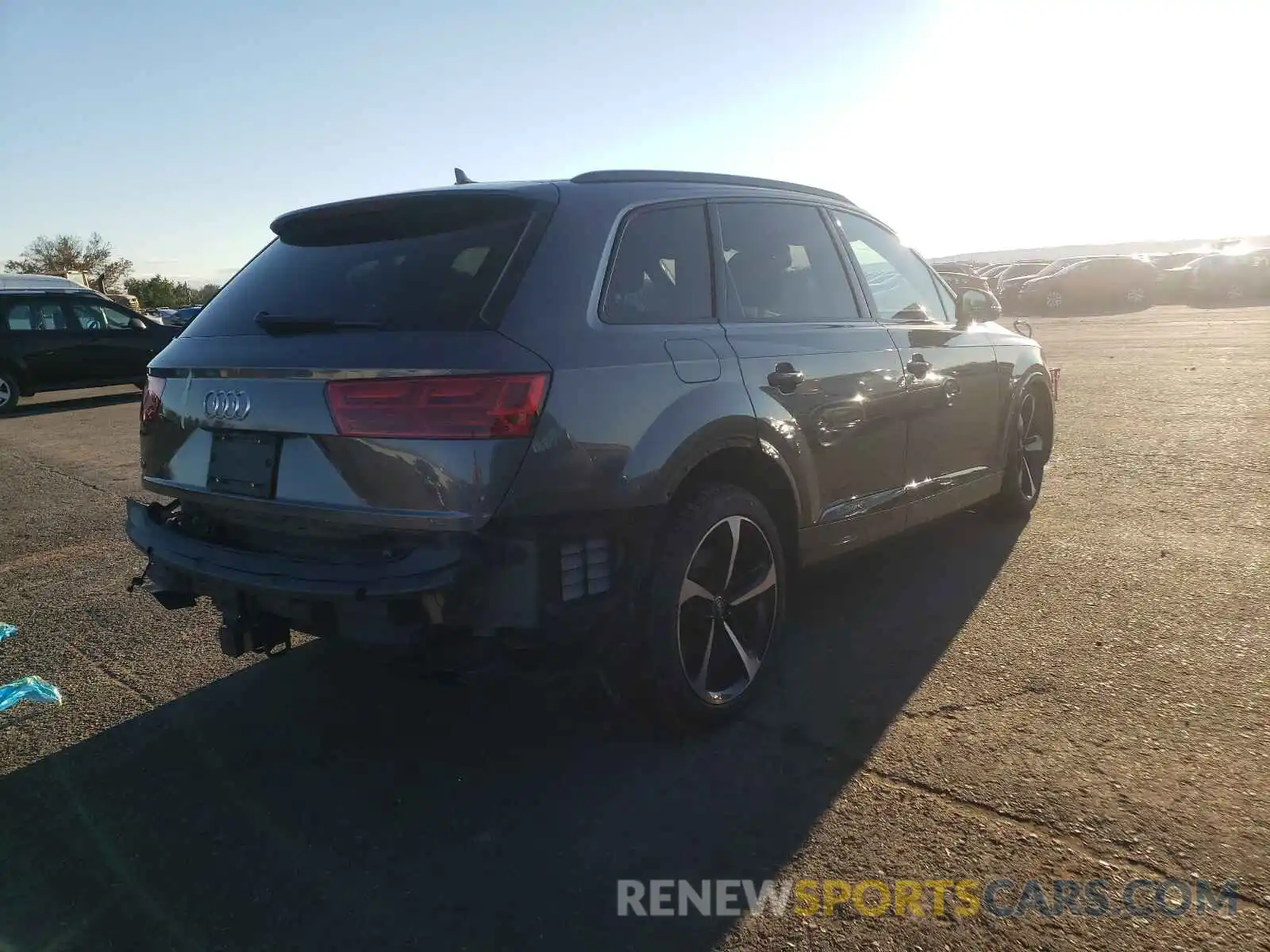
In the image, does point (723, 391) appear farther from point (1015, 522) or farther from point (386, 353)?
point (1015, 522)

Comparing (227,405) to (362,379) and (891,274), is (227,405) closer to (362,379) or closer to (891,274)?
(362,379)

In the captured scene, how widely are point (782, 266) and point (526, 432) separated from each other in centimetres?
177

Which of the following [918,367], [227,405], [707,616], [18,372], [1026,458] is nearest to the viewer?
[227,405]

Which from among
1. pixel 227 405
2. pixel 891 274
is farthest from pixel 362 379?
pixel 891 274

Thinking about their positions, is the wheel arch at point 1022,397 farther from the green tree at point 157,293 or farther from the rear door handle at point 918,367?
the green tree at point 157,293

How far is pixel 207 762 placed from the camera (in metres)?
3.26

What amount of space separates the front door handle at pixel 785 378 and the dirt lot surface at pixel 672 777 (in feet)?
3.58

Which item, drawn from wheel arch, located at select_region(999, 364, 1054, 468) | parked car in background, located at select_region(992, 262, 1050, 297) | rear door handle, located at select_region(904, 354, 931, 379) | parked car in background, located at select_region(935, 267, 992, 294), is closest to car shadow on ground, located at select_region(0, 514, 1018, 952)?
rear door handle, located at select_region(904, 354, 931, 379)

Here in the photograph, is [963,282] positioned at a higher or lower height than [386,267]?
higher

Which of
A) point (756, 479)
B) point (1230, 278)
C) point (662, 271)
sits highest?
point (1230, 278)

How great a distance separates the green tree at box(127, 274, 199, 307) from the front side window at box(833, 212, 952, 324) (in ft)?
236

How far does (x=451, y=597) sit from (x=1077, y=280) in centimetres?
3267

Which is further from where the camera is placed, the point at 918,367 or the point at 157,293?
the point at 157,293

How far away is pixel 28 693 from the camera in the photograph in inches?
148
